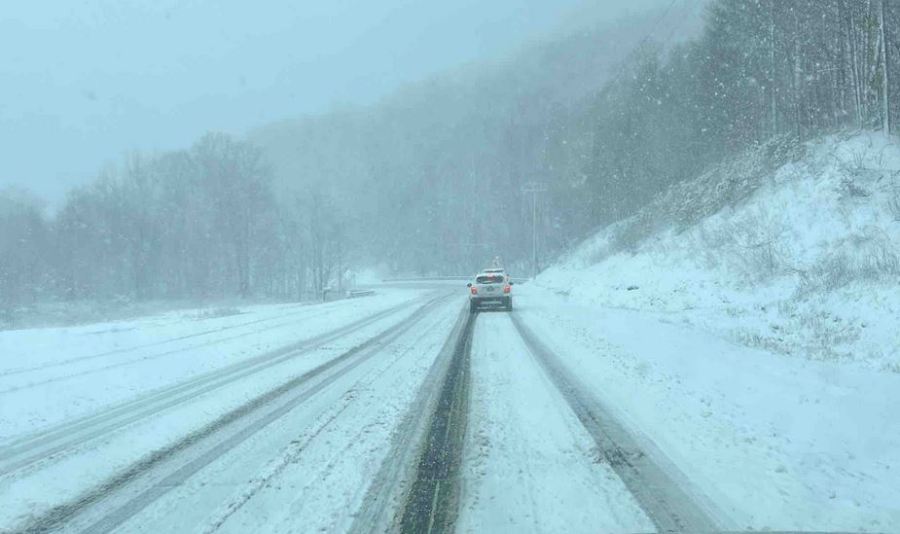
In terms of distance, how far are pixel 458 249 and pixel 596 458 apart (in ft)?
344

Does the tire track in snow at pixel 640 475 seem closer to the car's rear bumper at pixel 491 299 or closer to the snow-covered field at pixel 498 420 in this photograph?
the snow-covered field at pixel 498 420

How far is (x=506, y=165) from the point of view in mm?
104562

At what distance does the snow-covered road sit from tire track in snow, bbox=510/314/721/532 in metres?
0.02

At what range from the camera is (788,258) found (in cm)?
2417

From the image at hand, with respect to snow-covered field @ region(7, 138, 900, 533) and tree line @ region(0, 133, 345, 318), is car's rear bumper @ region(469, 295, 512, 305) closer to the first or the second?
snow-covered field @ region(7, 138, 900, 533)

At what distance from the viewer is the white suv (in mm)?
30469

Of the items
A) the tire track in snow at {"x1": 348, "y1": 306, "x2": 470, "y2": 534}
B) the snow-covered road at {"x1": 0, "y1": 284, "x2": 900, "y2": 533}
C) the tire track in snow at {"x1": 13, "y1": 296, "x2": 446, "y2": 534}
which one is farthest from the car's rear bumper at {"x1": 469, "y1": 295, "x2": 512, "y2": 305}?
the tire track in snow at {"x1": 348, "y1": 306, "x2": 470, "y2": 534}

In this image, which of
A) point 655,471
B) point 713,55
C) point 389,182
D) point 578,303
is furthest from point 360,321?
point 389,182

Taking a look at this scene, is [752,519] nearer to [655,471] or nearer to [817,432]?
[655,471]

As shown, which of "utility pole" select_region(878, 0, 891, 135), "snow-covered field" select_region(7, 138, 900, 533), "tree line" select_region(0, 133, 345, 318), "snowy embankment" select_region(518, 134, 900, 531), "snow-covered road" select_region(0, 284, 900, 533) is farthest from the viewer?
"tree line" select_region(0, 133, 345, 318)

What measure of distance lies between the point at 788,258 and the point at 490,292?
11694 mm

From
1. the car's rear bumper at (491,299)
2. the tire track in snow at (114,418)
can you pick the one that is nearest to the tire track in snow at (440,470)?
the tire track in snow at (114,418)

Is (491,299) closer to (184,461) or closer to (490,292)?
(490,292)

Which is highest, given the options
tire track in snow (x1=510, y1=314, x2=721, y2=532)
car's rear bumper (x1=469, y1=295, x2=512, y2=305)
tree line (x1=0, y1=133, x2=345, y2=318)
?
tree line (x1=0, y1=133, x2=345, y2=318)
